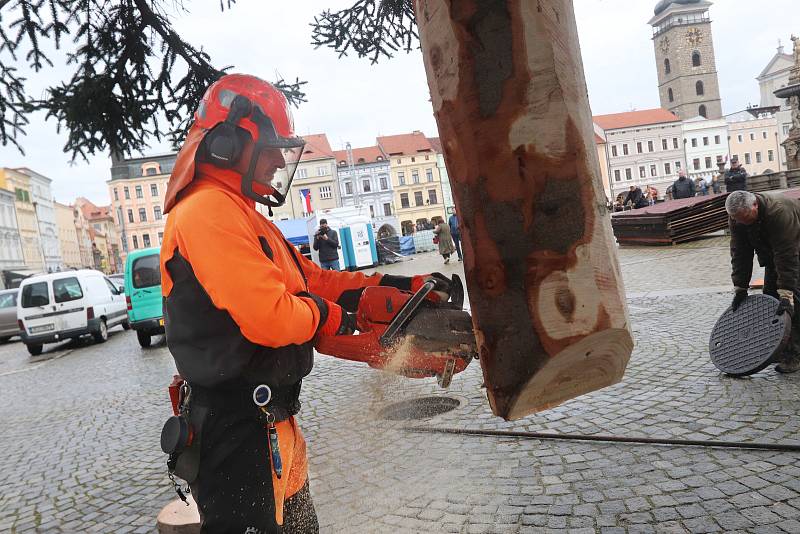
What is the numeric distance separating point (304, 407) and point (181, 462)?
3850 millimetres

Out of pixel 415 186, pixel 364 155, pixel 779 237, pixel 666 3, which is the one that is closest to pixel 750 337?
pixel 779 237

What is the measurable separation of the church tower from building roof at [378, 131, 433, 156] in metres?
46.0

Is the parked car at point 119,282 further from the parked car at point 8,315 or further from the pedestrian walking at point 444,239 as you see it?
the pedestrian walking at point 444,239

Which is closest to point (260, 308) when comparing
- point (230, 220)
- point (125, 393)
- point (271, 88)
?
point (230, 220)

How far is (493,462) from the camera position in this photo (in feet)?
11.9

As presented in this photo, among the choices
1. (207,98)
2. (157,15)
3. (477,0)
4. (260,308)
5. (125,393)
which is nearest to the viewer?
(477,0)

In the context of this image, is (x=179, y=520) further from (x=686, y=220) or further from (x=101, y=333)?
(x=686, y=220)

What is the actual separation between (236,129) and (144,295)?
11.5m

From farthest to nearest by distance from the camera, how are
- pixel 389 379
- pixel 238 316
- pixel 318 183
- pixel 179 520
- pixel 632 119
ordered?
pixel 632 119
pixel 318 183
pixel 179 520
pixel 389 379
pixel 238 316

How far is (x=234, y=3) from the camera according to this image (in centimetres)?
526

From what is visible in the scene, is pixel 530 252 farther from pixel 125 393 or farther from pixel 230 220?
pixel 125 393

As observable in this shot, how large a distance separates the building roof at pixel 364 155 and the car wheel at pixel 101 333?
59.3 metres

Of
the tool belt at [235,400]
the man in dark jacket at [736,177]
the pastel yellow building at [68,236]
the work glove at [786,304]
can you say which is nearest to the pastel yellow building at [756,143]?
the man in dark jacket at [736,177]

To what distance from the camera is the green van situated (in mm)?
12000
